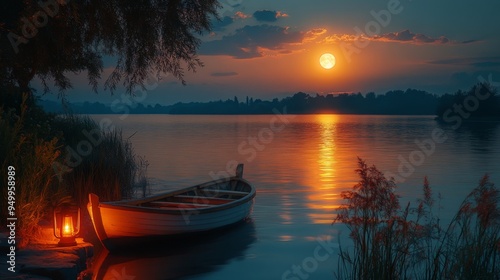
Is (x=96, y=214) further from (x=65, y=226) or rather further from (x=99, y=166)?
(x=99, y=166)

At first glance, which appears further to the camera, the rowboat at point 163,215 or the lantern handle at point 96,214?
the rowboat at point 163,215

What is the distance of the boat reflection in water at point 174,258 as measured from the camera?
33.3 ft

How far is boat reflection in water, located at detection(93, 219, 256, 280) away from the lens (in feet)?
33.3

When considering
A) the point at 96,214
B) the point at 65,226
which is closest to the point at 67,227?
the point at 65,226

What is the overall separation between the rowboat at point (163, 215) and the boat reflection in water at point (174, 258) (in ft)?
0.85

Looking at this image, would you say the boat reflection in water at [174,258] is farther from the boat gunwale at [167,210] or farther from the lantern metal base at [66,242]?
the lantern metal base at [66,242]

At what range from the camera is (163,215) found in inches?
430

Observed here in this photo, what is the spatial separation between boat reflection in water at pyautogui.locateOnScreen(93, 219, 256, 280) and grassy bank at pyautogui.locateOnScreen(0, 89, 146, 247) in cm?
151

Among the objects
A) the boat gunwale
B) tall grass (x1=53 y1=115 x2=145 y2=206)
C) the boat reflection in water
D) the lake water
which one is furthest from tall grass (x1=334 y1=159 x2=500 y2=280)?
tall grass (x1=53 y1=115 x2=145 y2=206)

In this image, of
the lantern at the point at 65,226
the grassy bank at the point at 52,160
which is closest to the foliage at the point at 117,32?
the grassy bank at the point at 52,160

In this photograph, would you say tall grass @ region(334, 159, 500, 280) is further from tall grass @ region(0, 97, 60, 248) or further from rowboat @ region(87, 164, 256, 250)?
rowboat @ region(87, 164, 256, 250)

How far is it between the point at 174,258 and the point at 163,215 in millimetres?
862

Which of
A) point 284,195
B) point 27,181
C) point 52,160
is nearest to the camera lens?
point 27,181

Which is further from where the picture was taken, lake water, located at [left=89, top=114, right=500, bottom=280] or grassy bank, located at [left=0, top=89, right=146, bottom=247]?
lake water, located at [left=89, top=114, right=500, bottom=280]
